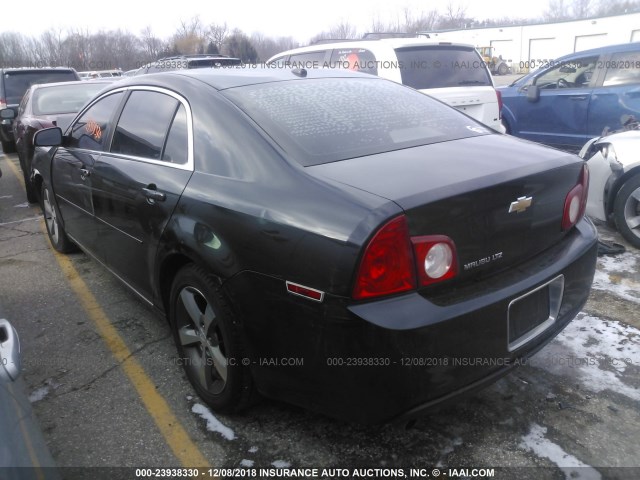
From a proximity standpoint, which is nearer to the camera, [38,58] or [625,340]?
[625,340]

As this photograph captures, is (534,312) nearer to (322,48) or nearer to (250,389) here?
(250,389)

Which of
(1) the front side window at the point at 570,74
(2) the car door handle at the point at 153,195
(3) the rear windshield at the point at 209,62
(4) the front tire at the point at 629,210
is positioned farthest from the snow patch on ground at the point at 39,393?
(3) the rear windshield at the point at 209,62

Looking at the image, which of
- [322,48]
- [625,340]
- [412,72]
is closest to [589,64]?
[412,72]

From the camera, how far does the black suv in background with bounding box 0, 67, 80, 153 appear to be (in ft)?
38.0

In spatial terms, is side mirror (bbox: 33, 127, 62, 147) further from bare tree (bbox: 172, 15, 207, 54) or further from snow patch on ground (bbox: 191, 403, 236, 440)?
bare tree (bbox: 172, 15, 207, 54)

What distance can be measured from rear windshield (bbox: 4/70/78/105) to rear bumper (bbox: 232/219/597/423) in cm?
1145

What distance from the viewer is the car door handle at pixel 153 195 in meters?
2.80

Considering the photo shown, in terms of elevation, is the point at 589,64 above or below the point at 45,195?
above

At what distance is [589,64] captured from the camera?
300 inches

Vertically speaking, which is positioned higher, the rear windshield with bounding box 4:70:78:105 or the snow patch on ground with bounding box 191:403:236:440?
the rear windshield with bounding box 4:70:78:105

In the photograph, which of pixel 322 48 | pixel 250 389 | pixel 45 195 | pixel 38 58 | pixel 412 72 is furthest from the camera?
pixel 38 58

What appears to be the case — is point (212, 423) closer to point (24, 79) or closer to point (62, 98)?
point (62, 98)

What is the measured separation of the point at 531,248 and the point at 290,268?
1122 millimetres

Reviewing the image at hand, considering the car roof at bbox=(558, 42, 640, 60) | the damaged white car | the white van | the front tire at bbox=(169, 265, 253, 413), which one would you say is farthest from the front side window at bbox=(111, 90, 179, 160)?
the car roof at bbox=(558, 42, 640, 60)
